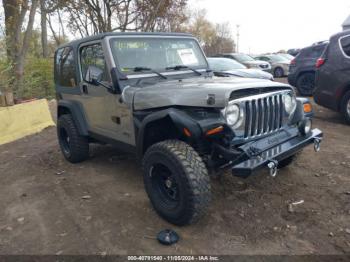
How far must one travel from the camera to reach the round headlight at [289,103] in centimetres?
357

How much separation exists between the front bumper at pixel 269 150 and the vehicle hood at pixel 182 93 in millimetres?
504

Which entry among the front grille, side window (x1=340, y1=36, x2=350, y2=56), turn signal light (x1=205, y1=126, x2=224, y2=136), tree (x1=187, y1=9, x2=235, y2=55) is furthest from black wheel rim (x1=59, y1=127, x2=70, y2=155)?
tree (x1=187, y1=9, x2=235, y2=55)

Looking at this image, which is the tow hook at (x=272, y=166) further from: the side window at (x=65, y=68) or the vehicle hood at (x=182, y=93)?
the side window at (x=65, y=68)

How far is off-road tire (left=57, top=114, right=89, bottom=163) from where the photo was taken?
198 inches

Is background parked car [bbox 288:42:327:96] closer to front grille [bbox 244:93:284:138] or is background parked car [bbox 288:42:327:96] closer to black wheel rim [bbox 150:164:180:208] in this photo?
front grille [bbox 244:93:284:138]

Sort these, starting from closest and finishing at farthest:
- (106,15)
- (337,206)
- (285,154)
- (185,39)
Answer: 1. (285,154)
2. (337,206)
3. (185,39)
4. (106,15)

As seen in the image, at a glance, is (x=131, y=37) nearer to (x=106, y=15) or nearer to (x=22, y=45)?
(x=22, y=45)

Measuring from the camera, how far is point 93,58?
4.41 meters

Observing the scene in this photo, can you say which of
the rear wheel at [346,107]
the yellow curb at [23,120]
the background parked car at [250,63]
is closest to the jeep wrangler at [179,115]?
the yellow curb at [23,120]

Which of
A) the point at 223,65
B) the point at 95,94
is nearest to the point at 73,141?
the point at 95,94

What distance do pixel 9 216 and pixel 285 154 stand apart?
298 cm

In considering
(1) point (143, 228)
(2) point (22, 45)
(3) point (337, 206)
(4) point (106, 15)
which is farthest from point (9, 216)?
(4) point (106, 15)

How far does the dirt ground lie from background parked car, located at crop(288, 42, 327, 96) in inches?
218

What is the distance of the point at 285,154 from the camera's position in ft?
10.5
